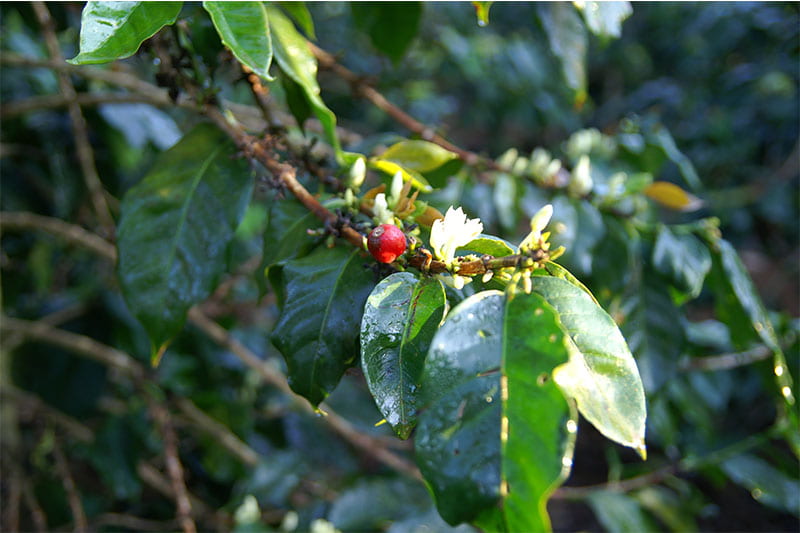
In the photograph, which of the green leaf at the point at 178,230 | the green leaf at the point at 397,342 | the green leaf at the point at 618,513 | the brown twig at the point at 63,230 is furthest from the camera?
the green leaf at the point at 618,513

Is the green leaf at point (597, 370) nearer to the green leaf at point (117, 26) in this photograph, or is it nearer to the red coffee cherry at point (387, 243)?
the red coffee cherry at point (387, 243)

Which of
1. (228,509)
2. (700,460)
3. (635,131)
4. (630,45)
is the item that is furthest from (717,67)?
(228,509)

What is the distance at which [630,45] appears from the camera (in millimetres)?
4793

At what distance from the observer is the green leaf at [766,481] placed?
1458 mm

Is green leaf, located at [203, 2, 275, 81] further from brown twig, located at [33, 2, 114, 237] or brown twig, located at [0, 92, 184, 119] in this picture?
brown twig, located at [33, 2, 114, 237]

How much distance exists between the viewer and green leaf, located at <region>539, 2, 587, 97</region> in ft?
4.20

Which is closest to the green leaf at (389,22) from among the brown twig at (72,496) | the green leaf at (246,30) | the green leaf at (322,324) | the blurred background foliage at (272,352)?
the blurred background foliage at (272,352)

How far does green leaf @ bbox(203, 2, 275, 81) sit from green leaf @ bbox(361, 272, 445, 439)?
246mm

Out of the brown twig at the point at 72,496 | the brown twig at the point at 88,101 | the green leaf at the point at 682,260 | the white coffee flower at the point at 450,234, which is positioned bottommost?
the brown twig at the point at 72,496

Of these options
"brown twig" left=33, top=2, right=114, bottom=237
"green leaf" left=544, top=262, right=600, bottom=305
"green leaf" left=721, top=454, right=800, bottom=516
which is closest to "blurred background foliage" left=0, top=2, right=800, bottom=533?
"green leaf" left=721, top=454, right=800, bottom=516

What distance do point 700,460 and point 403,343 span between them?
1.37 m

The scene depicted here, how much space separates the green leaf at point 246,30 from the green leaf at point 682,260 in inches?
31.3

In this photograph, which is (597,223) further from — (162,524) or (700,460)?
(162,524)

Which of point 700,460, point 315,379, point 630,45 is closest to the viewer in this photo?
point 315,379
